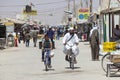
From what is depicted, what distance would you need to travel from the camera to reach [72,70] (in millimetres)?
20516

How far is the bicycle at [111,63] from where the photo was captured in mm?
17188

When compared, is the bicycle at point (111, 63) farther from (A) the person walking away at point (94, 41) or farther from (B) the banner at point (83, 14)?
(B) the banner at point (83, 14)

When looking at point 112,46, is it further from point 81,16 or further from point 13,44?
point 81,16

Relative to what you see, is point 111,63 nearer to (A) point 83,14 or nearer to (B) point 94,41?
(B) point 94,41

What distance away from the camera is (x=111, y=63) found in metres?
17.5

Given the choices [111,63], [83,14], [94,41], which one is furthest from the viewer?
[83,14]

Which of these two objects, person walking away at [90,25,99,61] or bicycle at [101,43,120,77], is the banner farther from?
bicycle at [101,43,120,77]

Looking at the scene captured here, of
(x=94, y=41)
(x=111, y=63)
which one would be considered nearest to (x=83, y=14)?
(x=94, y=41)

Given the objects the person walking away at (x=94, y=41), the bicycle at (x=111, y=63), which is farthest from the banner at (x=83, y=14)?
the bicycle at (x=111, y=63)

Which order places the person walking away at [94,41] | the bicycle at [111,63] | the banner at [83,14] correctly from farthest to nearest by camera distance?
the banner at [83,14] < the person walking away at [94,41] < the bicycle at [111,63]

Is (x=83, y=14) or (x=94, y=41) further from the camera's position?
(x=83, y=14)

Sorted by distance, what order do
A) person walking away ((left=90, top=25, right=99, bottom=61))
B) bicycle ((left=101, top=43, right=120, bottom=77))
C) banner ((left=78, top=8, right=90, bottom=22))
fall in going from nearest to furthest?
bicycle ((left=101, top=43, right=120, bottom=77)) → person walking away ((left=90, top=25, right=99, bottom=61)) → banner ((left=78, top=8, right=90, bottom=22))

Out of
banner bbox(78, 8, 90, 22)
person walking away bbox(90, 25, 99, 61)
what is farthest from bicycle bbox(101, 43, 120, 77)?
banner bbox(78, 8, 90, 22)

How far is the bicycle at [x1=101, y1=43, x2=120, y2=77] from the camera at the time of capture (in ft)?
56.4
